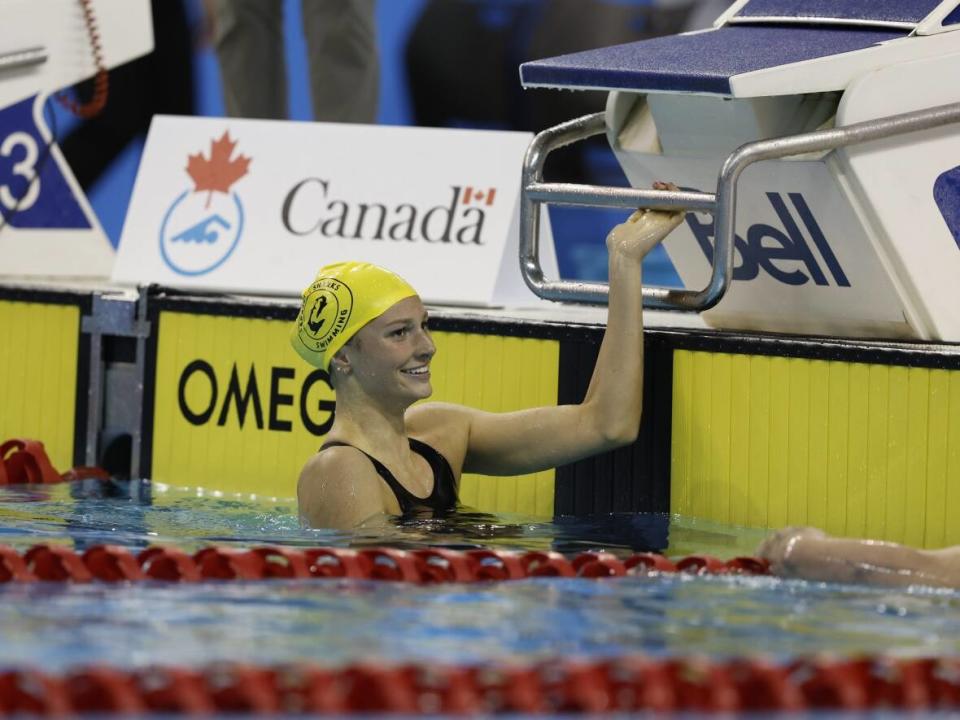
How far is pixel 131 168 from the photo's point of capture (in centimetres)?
831

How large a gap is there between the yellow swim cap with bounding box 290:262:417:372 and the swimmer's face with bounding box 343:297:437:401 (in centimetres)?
2

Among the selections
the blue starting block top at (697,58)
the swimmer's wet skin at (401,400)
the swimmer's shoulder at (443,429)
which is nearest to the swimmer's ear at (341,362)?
the swimmer's wet skin at (401,400)

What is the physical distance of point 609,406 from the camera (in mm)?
4402

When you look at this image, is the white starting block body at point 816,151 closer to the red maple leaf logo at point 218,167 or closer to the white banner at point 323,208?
the white banner at point 323,208

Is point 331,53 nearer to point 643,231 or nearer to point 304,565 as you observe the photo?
point 643,231

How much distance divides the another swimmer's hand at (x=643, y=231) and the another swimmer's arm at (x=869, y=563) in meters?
0.90

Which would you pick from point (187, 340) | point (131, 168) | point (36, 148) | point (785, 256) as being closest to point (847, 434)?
point (785, 256)

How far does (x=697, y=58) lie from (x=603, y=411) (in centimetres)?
89

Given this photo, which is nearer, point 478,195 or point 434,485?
point 434,485

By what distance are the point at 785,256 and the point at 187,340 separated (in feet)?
6.15

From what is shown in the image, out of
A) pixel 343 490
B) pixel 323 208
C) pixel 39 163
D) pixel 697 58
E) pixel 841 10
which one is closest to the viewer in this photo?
pixel 343 490

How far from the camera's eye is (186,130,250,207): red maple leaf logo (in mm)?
5777

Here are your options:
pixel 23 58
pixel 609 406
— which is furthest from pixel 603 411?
pixel 23 58

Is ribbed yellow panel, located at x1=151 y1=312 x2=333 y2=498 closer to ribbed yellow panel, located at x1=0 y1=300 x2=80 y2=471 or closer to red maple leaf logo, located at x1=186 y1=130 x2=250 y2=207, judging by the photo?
ribbed yellow panel, located at x1=0 y1=300 x2=80 y2=471
